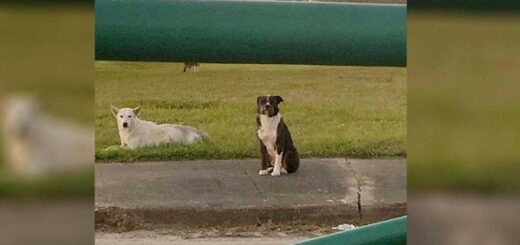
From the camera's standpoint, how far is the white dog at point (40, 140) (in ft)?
1.08

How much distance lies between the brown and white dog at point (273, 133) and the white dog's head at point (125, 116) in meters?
0.50

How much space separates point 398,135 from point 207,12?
337cm

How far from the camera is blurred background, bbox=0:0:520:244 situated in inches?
13.1

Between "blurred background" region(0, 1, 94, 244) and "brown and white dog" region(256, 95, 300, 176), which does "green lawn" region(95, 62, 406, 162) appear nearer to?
"brown and white dog" region(256, 95, 300, 176)

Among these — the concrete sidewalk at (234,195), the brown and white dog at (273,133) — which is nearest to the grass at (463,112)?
the brown and white dog at (273,133)

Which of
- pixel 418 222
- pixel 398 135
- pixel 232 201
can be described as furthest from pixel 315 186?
pixel 418 222

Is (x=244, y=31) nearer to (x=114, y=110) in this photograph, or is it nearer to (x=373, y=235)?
(x=373, y=235)

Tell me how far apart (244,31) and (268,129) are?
2558 millimetres

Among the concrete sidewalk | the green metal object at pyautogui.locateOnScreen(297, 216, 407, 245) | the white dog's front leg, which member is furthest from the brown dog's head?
the green metal object at pyautogui.locateOnScreen(297, 216, 407, 245)

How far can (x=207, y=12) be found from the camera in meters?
0.33

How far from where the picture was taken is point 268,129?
2.89 m

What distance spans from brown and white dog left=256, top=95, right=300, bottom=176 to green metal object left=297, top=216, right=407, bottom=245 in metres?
2.36

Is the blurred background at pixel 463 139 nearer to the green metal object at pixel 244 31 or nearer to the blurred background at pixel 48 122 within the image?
the green metal object at pixel 244 31

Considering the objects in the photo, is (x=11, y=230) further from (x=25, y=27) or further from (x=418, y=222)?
(x=418, y=222)
